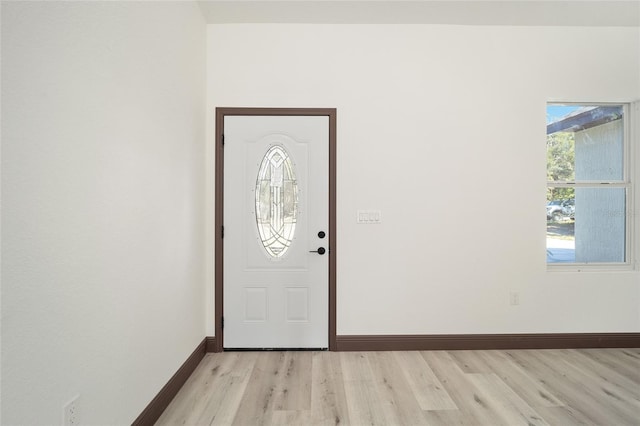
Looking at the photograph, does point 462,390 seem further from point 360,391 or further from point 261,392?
point 261,392

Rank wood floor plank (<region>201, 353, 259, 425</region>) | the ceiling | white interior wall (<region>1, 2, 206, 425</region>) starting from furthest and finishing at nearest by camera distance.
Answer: the ceiling, wood floor plank (<region>201, 353, 259, 425</region>), white interior wall (<region>1, 2, 206, 425</region>)

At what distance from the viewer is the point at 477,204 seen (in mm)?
2836

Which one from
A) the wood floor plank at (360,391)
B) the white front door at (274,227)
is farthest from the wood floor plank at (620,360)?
the white front door at (274,227)

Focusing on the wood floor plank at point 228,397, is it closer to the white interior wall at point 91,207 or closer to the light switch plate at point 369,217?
the white interior wall at point 91,207

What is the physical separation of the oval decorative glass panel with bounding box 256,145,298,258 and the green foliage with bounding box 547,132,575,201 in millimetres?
2452

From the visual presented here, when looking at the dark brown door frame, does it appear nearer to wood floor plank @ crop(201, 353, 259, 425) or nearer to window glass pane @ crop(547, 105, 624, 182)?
wood floor plank @ crop(201, 353, 259, 425)

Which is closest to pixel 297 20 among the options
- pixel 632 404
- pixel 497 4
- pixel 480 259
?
pixel 497 4

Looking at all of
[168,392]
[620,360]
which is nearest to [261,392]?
[168,392]

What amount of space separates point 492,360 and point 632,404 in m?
0.83

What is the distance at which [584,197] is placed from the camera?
295 cm

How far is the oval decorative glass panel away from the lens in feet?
9.31

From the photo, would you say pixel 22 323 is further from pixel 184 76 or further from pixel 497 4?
pixel 497 4

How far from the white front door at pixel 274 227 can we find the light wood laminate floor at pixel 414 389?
0.32 metres

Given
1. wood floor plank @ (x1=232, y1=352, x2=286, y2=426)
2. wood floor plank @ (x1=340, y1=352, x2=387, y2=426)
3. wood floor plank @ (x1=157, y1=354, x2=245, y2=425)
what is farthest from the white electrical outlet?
wood floor plank @ (x1=340, y1=352, x2=387, y2=426)
